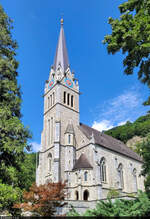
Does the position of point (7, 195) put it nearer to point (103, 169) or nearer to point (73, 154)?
point (73, 154)

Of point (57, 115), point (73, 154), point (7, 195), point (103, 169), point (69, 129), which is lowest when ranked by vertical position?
point (7, 195)

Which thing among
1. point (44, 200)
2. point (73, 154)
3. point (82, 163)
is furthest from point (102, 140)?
point (44, 200)

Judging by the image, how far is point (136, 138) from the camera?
70188 millimetres

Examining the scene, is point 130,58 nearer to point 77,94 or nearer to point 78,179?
point 78,179

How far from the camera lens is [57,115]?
3388 cm

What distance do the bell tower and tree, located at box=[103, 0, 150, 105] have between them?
20485 mm

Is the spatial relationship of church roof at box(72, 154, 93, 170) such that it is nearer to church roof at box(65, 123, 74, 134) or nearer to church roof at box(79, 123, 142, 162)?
church roof at box(79, 123, 142, 162)

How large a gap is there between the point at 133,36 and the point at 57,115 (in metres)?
24.7

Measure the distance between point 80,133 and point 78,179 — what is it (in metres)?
7.97

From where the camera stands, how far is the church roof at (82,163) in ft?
94.6

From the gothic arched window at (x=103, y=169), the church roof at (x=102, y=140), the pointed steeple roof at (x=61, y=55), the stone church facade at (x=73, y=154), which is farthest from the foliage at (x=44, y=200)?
the pointed steeple roof at (x=61, y=55)

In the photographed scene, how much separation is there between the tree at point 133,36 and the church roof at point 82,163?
1852 cm

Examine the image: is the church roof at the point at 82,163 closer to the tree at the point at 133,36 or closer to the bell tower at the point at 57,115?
the bell tower at the point at 57,115

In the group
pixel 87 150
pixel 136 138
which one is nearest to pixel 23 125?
pixel 87 150
